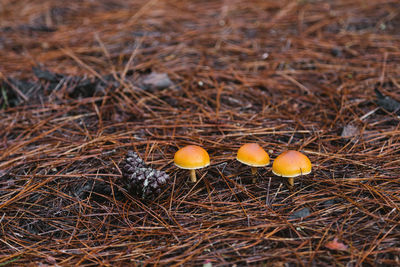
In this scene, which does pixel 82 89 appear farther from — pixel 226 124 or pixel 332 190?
pixel 332 190

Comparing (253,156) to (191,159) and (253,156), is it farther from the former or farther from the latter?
(191,159)

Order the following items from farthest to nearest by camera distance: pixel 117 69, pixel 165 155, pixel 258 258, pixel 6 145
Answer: pixel 117 69 < pixel 6 145 < pixel 165 155 < pixel 258 258

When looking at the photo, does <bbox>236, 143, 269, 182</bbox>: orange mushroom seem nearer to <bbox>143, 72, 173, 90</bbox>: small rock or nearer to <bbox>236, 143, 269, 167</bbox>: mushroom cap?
<bbox>236, 143, 269, 167</bbox>: mushroom cap

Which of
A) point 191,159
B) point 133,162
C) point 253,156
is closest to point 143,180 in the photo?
point 133,162

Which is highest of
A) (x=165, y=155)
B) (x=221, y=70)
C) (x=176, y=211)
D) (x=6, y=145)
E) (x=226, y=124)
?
(x=221, y=70)

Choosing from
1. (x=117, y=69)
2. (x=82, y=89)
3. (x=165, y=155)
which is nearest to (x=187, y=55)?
(x=117, y=69)

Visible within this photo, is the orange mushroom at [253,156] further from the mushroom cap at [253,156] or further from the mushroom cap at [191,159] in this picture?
the mushroom cap at [191,159]

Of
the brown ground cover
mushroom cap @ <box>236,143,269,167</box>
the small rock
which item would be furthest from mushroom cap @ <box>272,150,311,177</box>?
the small rock

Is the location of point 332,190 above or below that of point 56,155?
below
